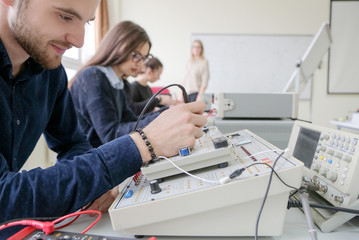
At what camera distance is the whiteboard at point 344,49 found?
3836 millimetres

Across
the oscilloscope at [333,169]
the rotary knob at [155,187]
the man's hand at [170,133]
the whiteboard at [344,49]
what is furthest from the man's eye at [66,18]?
the whiteboard at [344,49]

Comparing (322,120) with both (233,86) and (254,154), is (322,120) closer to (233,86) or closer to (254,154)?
(233,86)

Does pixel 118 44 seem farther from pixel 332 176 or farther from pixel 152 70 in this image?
pixel 152 70

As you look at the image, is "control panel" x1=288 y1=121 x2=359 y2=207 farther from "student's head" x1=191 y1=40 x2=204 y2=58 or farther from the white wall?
the white wall

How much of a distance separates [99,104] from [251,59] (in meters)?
3.33

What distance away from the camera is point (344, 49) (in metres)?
3.91

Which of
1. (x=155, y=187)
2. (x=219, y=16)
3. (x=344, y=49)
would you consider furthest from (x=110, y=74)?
(x=344, y=49)

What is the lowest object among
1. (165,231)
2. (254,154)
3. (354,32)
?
(165,231)

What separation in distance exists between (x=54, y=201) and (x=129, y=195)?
0.44 feet

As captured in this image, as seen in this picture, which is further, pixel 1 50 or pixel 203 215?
pixel 1 50

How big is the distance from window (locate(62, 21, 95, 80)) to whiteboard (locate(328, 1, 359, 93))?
3.58 metres

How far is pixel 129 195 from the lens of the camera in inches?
18.6

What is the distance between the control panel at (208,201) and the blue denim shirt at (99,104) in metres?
0.59

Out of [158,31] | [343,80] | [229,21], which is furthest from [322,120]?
Result: [158,31]
